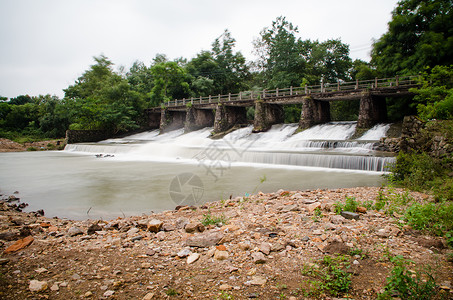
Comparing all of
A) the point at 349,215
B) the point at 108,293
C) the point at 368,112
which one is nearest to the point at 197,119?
the point at 368,112

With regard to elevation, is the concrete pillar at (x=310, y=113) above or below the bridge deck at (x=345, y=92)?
below

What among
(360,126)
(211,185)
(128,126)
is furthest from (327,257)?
(128,126)

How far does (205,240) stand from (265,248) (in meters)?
0.73

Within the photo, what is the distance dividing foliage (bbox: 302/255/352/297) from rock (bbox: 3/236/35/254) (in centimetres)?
318

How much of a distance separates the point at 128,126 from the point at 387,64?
28.7m

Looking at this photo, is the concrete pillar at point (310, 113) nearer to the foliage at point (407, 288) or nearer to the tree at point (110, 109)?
the foliage at point (407, 288)

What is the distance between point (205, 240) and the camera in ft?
9.90

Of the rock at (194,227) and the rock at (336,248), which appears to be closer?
the rock at (336,248)

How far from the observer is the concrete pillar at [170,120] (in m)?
32.2

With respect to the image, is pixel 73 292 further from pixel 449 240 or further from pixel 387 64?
pixel 387 64

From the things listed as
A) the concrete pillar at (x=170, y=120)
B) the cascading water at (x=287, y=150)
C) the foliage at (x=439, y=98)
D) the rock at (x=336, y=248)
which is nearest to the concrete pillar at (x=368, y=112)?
the cascading water at (x=287, y=150)

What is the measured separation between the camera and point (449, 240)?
269cm

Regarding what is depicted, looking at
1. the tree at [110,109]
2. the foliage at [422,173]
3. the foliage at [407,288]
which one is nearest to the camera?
the foliage at [407,288]

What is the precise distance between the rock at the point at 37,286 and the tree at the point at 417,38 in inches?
847
